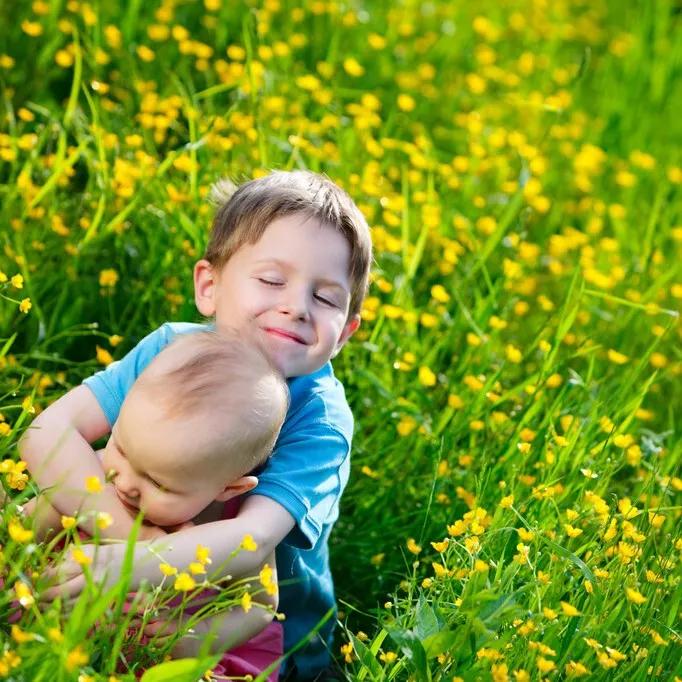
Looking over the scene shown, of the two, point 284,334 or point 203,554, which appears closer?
point 203,554

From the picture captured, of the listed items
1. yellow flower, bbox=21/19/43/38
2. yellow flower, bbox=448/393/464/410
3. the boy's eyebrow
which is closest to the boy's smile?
the boy's eyebrow

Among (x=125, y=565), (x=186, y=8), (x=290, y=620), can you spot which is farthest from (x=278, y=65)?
(x=125, y=565)

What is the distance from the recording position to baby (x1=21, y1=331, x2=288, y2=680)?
2.18 m

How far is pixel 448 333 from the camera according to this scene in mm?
3451

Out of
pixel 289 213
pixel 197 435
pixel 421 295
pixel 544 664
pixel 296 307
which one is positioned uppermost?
pixel 289 213

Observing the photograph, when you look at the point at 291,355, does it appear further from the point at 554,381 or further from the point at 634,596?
the point at 554,381

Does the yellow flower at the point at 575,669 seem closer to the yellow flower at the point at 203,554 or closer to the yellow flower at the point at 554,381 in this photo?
the yellow flower at the point at 203,554

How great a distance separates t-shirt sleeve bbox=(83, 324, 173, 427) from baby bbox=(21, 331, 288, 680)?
0.19 meters

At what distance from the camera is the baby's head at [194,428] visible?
218cm

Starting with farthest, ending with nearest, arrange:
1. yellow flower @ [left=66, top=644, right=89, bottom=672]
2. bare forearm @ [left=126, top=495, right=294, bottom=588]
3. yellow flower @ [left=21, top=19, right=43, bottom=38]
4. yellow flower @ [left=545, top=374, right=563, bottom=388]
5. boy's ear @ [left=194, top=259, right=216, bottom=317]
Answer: yellow flower @ [left=21, top=19, right=43, bottom=38] → yellow flower @ [left=545, top=374, right=563, bottom=388] → boy's ear @ [left=194, top=259, right=216, bottom=317] → bare forearm @ [left=126, top=495, right=294, bottom=588] → yellow flower @ [left=66, top=644, right=89, bottom=672]

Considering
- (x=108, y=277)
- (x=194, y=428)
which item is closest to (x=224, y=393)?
(x=194, y=428)

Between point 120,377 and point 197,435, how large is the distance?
0.42 m

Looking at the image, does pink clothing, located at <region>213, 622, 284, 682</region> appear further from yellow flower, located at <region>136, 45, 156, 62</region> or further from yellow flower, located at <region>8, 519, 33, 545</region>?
yellow flower, located at <region>136, 45, 156, 62</region>

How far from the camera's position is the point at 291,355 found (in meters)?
2.48
